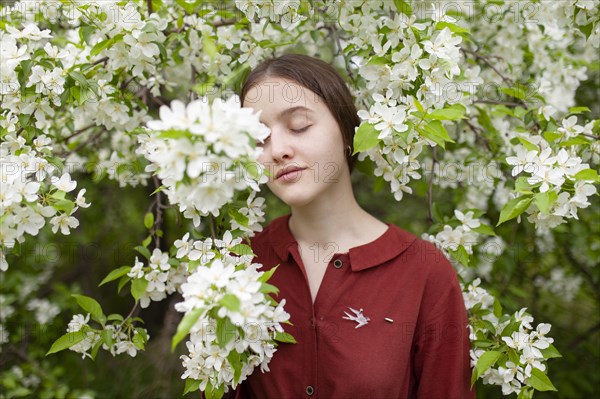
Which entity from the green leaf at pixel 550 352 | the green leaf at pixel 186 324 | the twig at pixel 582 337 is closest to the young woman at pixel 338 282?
the green leaf at pixel 550 352

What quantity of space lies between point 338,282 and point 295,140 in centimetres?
45

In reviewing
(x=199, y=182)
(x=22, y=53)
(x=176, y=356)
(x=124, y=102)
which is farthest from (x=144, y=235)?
(x=199, y=182)

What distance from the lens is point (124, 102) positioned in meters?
2.00

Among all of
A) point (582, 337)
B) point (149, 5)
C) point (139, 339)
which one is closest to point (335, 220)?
point (139, 339)

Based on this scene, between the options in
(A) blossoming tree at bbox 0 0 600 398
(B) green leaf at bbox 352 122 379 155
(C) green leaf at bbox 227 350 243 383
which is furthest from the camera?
(B) green leaf at bbox 352 122 379 155

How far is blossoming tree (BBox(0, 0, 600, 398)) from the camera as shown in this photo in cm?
122

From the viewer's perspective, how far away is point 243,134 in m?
1.12

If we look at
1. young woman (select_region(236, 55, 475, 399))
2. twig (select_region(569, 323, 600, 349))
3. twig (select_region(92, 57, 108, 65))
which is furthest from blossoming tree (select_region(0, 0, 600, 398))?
twig (select_region(569, 323, 600, 349))

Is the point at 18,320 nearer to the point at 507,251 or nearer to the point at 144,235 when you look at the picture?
the point at 144,235

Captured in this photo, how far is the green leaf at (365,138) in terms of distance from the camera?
150 cm

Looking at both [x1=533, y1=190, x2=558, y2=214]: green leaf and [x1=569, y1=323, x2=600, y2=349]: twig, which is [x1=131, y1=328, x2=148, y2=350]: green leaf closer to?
[x1=533, y1=190, x2=558, y2=214]: green leaf

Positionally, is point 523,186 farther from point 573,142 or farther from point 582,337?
point 582,337

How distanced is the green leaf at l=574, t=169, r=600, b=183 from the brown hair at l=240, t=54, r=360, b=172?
63cm

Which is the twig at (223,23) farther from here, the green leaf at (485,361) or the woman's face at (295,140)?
the green leaf at (485,361)
